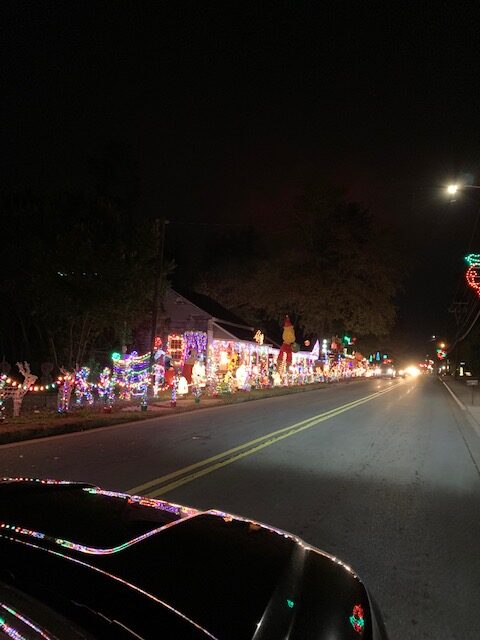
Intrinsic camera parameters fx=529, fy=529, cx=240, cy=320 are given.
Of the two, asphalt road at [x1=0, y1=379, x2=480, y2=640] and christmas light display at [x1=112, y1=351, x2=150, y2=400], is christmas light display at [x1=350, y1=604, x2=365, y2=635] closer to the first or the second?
asphalt road at [x1=0, y1=379, x2=480, y2=640]

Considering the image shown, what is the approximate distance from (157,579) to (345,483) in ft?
21.1

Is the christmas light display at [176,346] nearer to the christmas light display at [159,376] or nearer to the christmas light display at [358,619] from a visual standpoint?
the christmas light display at [159,376]

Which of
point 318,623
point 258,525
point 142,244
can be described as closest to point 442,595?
point 258,525

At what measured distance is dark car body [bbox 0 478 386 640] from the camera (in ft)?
5.84

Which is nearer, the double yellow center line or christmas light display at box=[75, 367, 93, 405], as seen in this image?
the double yellow center line

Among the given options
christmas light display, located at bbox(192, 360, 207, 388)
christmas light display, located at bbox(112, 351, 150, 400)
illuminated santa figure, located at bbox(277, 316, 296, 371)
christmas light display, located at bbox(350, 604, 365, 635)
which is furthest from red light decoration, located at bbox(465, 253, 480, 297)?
christmas light display, located at bbox(350, 604, 365, 635)

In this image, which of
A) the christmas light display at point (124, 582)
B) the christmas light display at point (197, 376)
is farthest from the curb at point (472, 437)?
the christmas light display at point (197, 376)

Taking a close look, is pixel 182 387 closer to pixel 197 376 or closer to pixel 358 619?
pixel 197 376

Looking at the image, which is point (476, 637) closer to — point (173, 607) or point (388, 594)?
point (388, 594)

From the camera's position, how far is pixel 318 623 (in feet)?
6.58

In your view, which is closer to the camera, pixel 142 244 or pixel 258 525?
pixel 258 525

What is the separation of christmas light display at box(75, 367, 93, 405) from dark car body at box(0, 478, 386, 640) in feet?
49.5

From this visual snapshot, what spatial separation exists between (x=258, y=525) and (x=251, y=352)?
3609 cm

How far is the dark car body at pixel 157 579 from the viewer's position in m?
1.78
